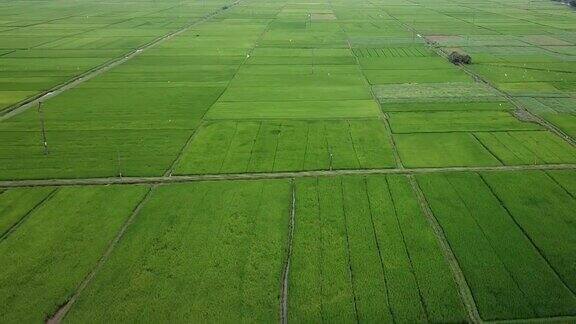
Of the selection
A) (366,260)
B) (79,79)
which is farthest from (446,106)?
(79,79)

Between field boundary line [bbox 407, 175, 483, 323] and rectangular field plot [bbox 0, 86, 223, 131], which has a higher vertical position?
rectangular field plot [bbox 0, 86, 223, 131]

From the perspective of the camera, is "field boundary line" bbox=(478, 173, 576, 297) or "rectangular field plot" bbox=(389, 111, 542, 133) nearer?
"field boundary line" bbox=(478, 173, 576, 297)

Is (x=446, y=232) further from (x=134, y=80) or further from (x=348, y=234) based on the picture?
(x=134, y=80)

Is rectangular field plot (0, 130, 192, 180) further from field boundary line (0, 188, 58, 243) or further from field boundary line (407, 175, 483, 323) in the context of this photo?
field boundary line (407, 175, 483, 323)

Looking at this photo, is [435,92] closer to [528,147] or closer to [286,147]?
[528,147]

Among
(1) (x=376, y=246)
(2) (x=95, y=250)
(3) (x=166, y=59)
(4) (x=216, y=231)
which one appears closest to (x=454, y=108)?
(1) (x=376, y=246)

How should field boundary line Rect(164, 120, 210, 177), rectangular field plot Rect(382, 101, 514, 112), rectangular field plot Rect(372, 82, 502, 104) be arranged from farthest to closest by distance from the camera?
1. rectangular field plot Rect(372, 82, 502, 104)
2. rectangular field plot Rect(382, 101, 514, 112)
3. field boundary line Rect(164, 120, 210, 177)

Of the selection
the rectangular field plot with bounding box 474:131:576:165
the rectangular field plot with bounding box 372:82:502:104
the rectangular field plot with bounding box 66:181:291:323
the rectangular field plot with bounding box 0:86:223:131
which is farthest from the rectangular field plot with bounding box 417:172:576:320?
the rectangular field plot with bounding box 0:86:223:131
